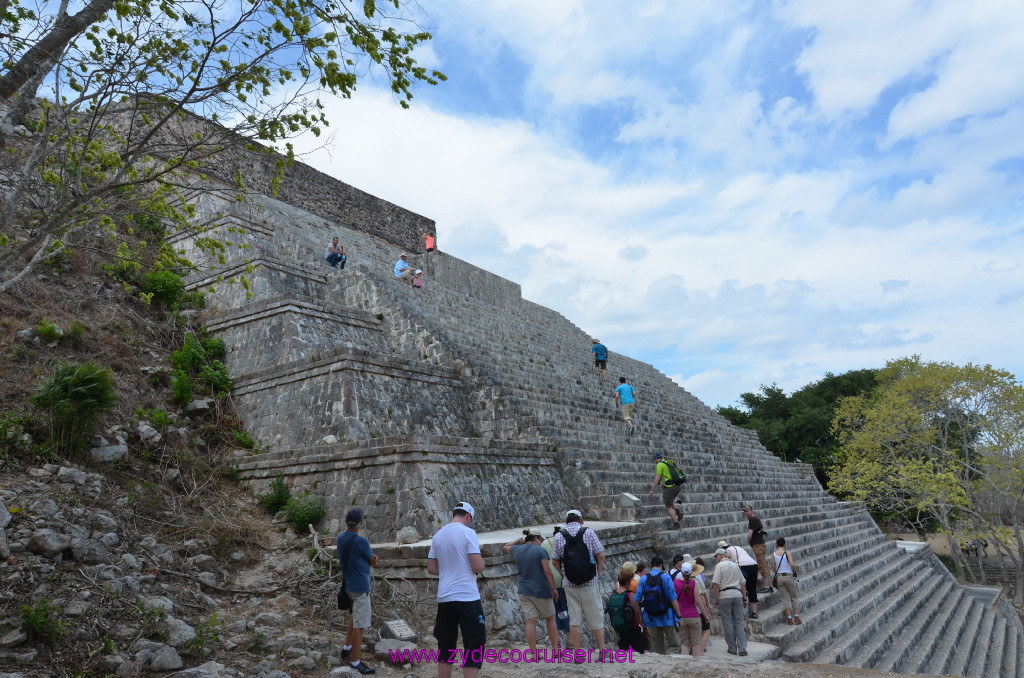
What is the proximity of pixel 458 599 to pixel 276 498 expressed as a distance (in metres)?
4.29

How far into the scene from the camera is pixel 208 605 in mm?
5844

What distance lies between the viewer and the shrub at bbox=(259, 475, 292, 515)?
8.04 meters

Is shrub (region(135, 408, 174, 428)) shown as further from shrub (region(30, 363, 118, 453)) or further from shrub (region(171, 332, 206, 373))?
shrub (region(171, 332, 206, 373))

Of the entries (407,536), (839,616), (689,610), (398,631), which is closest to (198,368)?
(407,536)

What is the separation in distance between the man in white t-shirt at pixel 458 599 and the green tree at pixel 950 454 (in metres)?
19.7

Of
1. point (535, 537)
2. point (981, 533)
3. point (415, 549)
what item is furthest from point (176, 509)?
point (981, 533)

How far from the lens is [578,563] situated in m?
5.93

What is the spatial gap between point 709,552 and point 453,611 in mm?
5607

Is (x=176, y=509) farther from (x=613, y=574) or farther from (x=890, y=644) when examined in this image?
(x=890, y=644)

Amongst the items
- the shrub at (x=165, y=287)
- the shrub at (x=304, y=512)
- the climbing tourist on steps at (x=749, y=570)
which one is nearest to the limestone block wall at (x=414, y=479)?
the shrub at (x=304, y=512)

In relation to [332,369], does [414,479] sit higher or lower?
lower

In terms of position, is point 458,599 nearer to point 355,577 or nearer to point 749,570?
point 355,577

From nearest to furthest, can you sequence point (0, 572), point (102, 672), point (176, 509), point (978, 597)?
point (102, 672), point (0, 572), point (176, 509), point (978, 597)

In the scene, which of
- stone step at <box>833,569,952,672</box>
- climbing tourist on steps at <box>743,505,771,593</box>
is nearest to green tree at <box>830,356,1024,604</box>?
stone step at <box>833,569,952,672</box>
